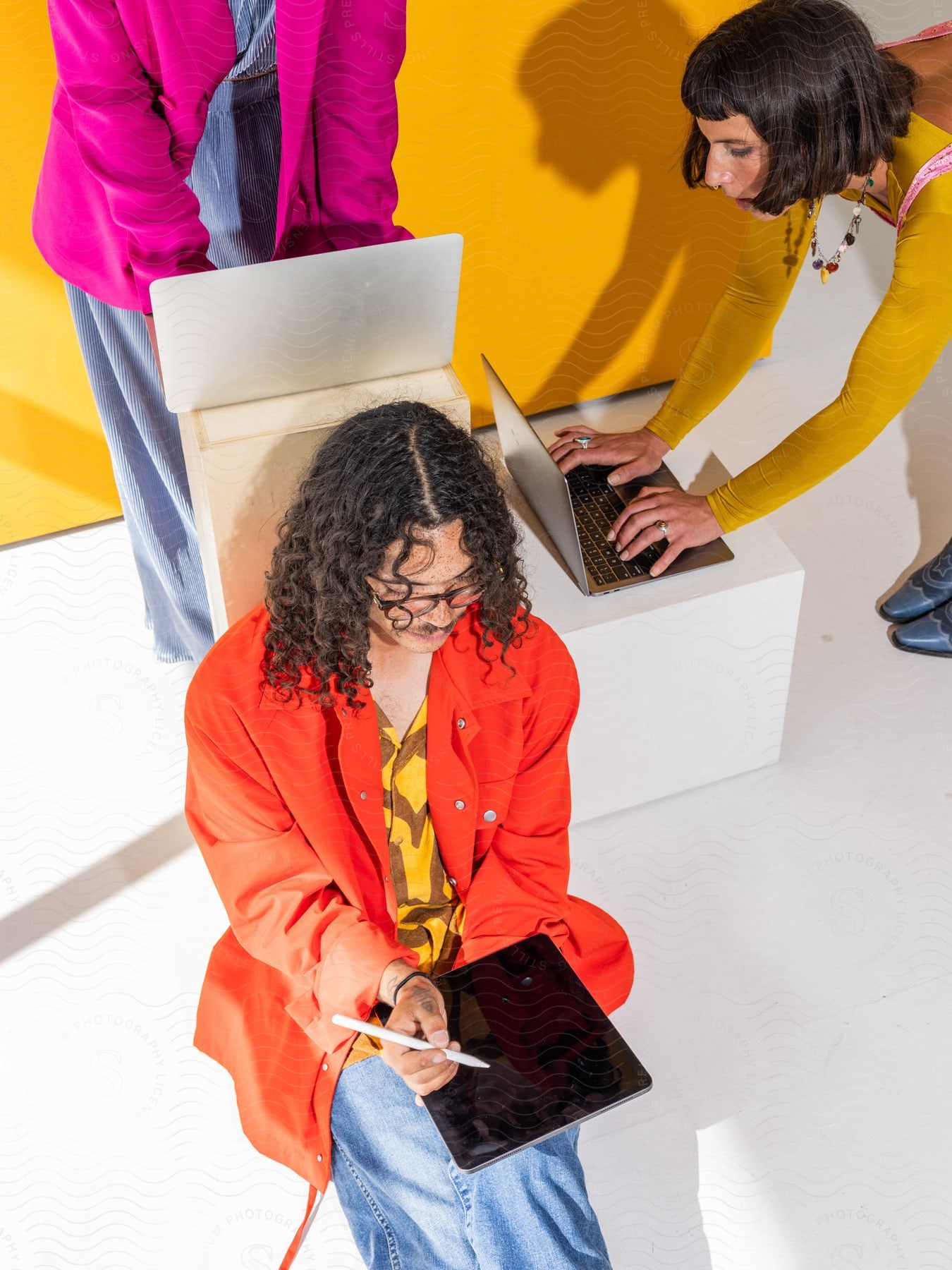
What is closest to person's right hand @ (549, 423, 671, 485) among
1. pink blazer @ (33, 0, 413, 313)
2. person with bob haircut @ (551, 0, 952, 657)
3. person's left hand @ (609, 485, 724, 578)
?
person with bob haircut @ (551, 0, 952, 657)

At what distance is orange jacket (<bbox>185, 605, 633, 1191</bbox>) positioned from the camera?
4.72 ft

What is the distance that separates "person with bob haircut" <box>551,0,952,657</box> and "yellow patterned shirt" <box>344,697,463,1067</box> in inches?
23.5

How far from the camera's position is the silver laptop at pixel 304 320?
151 centimetres

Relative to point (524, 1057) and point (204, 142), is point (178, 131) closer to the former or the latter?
point (204, 142)

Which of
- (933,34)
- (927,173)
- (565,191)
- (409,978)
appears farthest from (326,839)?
(565,191)

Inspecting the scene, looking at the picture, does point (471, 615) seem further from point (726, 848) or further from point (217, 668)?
point (726, 848)

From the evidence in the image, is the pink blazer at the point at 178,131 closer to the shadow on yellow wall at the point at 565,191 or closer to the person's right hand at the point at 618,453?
the person's right hand at the point at 618,453

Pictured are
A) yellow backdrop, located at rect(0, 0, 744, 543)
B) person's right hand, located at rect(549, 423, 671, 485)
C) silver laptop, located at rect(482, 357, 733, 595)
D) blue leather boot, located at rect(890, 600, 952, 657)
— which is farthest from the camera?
blue leather boot, located at rect(890, 600, 952, 657)

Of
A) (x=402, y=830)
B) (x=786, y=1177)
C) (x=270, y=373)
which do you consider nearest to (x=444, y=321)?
(x=270, y=373)

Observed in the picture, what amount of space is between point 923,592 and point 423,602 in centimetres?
145

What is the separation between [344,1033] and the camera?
146 centimetres

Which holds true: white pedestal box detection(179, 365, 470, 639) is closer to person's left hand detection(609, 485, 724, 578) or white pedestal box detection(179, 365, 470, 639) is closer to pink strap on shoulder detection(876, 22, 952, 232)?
person's left hand detection(609, 485, 724, 578)

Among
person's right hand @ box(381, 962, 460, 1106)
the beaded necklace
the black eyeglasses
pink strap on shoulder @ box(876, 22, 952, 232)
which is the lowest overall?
Result: person's right hand @ box(381, 962, 460, 1106)

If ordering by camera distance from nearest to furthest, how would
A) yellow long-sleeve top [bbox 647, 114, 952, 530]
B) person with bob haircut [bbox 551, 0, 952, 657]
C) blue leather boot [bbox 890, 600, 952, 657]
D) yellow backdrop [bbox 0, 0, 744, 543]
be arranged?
person with bob haircut [bbox 551, 0, 952, 657]
yellow long-sleeve top [bbox 647, 114, 952, 530]
yellow backdrop [bbox 0, 0, 744, 543]
blue leather boot [bbox 890, 600, 952, 657]
